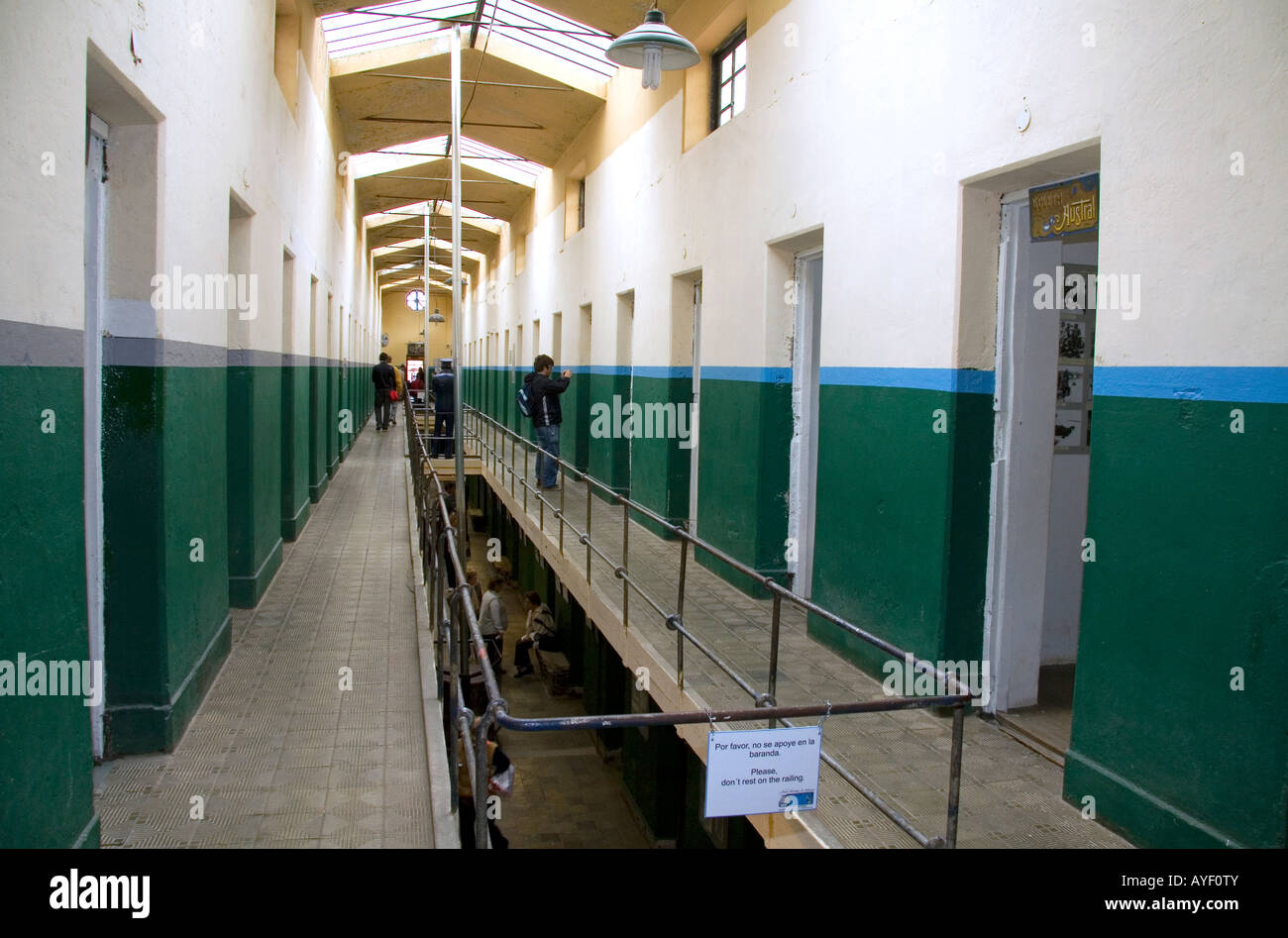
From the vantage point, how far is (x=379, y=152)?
1630cm

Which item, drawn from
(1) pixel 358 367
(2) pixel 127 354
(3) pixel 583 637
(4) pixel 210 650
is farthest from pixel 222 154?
(1) pixel 358 367

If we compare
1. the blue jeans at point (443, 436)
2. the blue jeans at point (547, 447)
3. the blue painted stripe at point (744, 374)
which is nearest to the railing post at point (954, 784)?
the blue painted stripe at point (744, 374)

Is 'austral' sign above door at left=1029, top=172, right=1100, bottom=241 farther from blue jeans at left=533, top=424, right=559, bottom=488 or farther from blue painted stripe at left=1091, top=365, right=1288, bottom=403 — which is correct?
blue jeans at left=533, top=424, right=559, bottom=488

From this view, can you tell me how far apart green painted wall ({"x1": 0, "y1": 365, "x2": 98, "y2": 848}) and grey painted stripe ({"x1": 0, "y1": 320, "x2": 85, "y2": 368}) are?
3cm

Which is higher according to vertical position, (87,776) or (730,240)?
(730,240)

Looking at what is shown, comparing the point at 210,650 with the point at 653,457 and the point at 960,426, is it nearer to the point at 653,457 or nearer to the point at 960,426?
the point at 960,426

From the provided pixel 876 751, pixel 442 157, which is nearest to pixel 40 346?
pixel 876 751

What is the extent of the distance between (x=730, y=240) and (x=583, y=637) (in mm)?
6530

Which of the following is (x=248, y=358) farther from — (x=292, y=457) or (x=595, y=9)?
(x=595, y=9)

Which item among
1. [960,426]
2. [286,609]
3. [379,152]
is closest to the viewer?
[960,426]

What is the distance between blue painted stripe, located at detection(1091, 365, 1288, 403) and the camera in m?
3.07

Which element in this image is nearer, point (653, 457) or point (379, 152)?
point (653, 457)

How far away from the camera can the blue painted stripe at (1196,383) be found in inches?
121

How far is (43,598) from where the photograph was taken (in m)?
2.94
